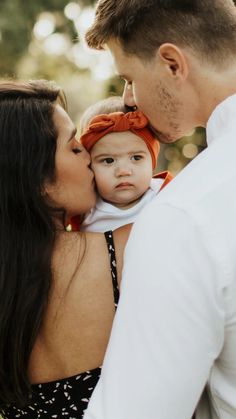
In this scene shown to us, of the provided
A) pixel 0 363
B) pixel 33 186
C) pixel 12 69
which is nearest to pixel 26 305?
pixel 0 363

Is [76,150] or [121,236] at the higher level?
[76,150]

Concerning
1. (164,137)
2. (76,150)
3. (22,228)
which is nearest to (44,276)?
(22,228)

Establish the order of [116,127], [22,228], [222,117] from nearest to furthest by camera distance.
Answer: [222,117] < [22,228] < [116,127]

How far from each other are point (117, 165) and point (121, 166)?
2cm

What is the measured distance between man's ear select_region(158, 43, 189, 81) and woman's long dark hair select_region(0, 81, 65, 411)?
1.83ft

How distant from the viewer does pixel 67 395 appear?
2807mm

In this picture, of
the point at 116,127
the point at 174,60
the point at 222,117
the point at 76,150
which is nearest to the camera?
the point at 222,117

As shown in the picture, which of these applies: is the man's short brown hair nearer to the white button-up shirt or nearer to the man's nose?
the man's nose

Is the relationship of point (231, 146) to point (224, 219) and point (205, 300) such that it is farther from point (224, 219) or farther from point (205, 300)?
point (205, 300)

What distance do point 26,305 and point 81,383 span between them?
335mm

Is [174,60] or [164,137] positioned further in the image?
[164,137]

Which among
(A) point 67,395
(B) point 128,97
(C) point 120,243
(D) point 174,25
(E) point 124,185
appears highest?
(D) point 174,25

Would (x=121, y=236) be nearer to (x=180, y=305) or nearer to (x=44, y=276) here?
(x=44, y=276)

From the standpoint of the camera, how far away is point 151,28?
267cm
